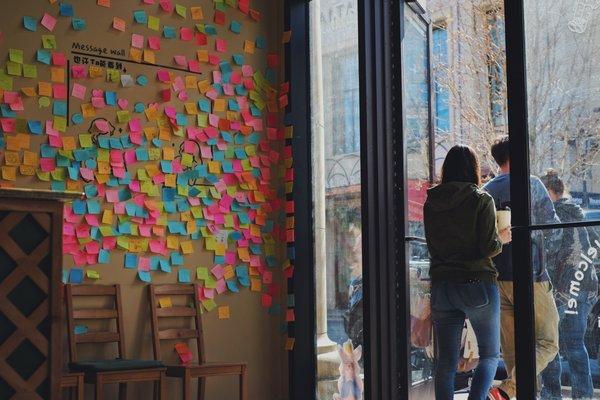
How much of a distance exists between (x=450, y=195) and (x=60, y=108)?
6.94 ft

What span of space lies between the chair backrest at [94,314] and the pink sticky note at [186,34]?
1.53 metres

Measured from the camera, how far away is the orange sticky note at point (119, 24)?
464 centimetres

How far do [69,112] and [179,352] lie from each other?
1471 millimetres

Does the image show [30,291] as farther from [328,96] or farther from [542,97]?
[328,96]

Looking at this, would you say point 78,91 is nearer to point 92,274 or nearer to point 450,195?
point 92,274

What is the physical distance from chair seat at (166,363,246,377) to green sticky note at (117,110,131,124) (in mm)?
1381

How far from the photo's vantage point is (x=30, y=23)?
4332 mm

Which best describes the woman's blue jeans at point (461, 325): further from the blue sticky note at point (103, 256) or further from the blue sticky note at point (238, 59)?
the blue sticky note at point (238, 59)

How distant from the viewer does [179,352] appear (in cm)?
468

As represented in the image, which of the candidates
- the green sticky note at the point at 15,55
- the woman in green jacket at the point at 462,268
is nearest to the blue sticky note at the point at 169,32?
the green sticky note at the point at 15,55

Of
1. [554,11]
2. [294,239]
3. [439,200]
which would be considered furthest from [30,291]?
[294,239]

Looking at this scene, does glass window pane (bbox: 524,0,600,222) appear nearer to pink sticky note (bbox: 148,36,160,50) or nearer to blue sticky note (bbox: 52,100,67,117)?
pink sticky note (bbox: 148,36,160,50)

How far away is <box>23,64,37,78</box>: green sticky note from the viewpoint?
4.30 meters

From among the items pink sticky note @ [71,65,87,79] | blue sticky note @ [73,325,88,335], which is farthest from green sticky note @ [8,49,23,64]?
blue sticky note @ [73,325,88,335]
